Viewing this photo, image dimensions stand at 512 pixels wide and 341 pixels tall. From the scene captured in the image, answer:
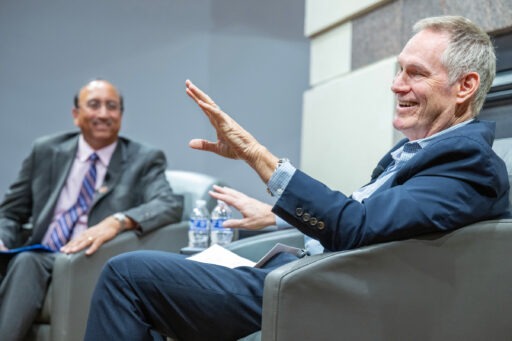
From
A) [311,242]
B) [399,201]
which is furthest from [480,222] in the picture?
[311,242]

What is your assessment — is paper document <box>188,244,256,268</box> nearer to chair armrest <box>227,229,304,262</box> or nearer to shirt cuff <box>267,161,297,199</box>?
chair armrest <box>227,229,304,262</box>

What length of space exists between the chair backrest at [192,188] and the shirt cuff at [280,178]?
65.8 inches

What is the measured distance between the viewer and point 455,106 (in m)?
1.81

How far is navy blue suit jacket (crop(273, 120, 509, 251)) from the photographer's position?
1.53m

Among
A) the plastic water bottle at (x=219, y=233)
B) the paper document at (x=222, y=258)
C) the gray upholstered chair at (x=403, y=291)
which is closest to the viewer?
the gray upholstered chair at (x=403, y=291)

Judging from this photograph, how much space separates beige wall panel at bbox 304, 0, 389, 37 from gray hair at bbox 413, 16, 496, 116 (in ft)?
3.67

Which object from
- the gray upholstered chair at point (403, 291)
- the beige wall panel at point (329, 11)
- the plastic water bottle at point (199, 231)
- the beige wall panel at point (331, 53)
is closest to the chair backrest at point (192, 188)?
the plastic water bottle at point (199, 231)

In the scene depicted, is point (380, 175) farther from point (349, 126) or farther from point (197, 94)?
point (349, 126)

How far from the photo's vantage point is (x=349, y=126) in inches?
122

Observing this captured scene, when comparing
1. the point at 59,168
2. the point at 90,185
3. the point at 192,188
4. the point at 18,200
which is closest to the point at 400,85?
the point at 192,188

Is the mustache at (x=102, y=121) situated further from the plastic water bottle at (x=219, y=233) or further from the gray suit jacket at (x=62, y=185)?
the plastic water bottle at (x=219, y=233)

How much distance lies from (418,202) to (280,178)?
11.9 inches

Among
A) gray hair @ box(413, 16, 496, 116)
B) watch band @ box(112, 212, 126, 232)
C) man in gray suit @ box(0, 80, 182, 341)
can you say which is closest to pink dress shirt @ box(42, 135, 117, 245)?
man in gray suit @ box(0, 80, 182, 341)

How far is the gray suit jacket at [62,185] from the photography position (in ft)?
10.4
